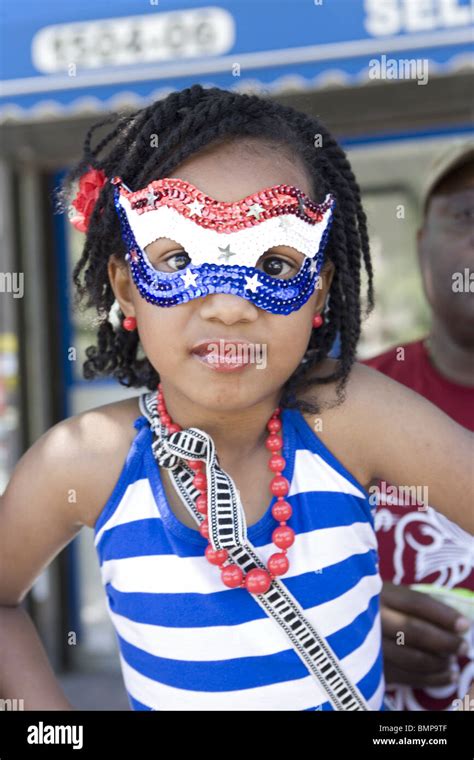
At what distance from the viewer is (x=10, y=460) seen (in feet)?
14.0

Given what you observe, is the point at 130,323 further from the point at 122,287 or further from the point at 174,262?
the point at 174,262

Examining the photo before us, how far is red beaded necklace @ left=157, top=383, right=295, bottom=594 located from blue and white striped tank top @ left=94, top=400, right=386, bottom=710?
0.02m

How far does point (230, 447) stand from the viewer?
1.44 metres


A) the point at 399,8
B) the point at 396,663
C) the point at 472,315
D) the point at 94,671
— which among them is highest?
the point at 399,8

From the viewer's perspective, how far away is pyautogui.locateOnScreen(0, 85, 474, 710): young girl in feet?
4.17

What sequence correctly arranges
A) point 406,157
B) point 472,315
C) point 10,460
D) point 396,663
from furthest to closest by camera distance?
1. point 10,460
2. point 406,157
3. point 472,315
4. point 396,663

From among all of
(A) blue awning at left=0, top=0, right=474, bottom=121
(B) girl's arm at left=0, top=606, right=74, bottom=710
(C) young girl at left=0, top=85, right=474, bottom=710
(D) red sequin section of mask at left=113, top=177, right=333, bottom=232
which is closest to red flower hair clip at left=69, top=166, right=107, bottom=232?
(C) young girl at left=0, top=85, right=474, bottom=710

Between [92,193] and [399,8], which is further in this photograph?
[399,8]

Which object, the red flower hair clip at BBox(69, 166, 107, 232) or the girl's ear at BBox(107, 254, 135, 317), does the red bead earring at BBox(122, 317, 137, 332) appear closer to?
the girl's ear at BBox(107, 254, 135, 317)

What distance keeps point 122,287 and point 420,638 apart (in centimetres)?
104

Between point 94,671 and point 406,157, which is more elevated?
point 406,157

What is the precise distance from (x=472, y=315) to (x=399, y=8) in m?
1.48
